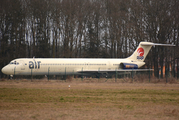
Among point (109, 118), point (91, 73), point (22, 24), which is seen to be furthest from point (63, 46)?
point (109, 118)

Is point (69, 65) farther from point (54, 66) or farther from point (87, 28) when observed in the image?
point (87, 28)

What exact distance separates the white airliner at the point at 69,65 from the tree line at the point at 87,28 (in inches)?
243

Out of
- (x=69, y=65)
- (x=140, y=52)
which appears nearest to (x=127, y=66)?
(x=140, y=52)

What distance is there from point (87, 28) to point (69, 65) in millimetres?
21601

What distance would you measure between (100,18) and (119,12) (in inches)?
168

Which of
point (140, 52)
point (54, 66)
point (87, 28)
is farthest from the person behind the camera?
point (87, 28)

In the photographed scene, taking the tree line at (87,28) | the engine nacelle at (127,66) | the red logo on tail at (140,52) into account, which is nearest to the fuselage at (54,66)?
the engine nacelle at (127,66)

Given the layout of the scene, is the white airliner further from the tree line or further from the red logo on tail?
the tree line

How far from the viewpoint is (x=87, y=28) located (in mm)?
56688

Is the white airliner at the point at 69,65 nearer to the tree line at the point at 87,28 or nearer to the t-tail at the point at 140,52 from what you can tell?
the t-tail at the point at 140,52

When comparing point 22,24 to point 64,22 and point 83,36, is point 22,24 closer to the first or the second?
point 64,22

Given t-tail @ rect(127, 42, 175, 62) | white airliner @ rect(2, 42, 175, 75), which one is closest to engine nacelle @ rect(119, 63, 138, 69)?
white airliner @ rect(2, 42, 175, 75)

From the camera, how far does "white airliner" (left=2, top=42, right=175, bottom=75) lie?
1351 inches

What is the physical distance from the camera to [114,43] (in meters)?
55.2
